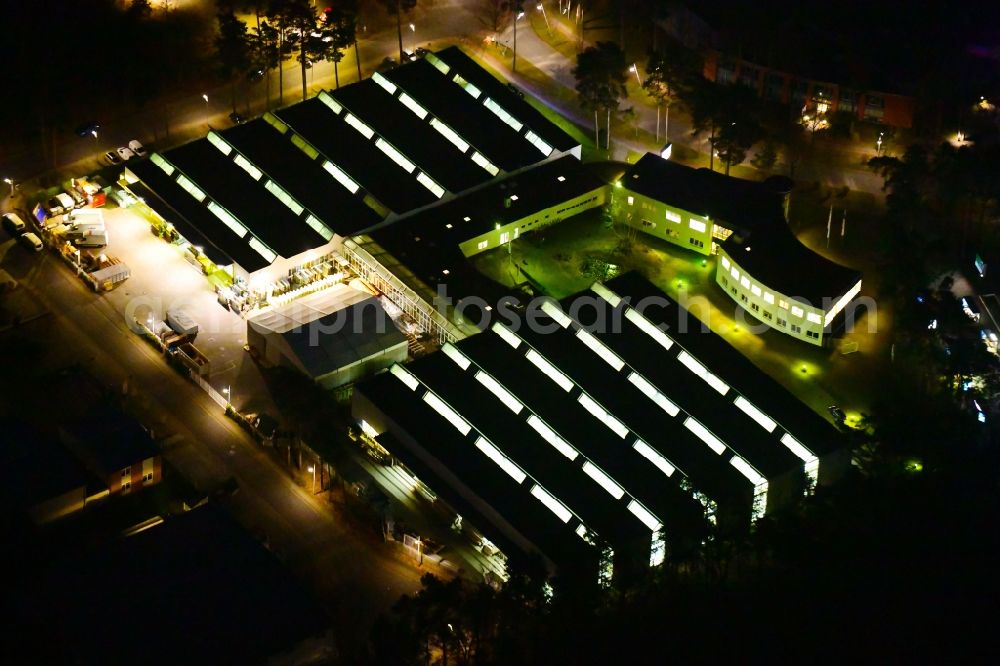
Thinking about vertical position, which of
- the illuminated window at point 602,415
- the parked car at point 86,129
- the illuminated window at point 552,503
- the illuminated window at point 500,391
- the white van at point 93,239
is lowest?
the illuminated window at point 552,503

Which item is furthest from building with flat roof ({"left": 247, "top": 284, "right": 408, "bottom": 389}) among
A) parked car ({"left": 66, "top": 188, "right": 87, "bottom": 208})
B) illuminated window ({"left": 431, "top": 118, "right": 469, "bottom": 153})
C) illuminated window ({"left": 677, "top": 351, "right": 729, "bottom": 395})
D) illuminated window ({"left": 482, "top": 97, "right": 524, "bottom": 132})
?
illuminated window ({"left": 482, "top": 97, "right": 524, "bottom": 132})

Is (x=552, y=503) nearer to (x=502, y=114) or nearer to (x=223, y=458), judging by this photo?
(x=223, y=458)

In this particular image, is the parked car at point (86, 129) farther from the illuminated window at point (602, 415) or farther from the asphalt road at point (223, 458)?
the illuminated window at point (602, 415)

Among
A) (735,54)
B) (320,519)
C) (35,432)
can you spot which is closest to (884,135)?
(735,54)

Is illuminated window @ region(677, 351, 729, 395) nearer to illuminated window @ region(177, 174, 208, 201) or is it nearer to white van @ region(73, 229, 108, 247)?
illuminated window @ region(177, 174, 208, 201)

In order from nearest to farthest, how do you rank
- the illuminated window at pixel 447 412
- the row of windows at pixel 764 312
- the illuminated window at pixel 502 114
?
the illuminated window at pixel 447 412 → the row of windows at pixel 764 312 → the illuminated window at pixel 502 114

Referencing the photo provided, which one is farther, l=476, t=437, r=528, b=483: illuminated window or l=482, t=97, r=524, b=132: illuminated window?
l=482, t=97, r=524, b=132: illuminated window

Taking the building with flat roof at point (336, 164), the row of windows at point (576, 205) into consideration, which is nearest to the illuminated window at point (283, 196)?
the building with flat roof at point (336, 164)

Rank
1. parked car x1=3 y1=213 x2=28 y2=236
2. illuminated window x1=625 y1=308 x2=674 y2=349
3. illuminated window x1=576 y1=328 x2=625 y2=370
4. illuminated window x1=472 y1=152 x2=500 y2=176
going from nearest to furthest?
illuminated window x1=576 y1=328 x2=625 y2=370, illuminated window x1=625 y1=308 x2=674 y2=349, parked car x1=3 y1=213 x2=28 y2=236, illuminated window x1=472 y1=152 x2=500 y2=176
